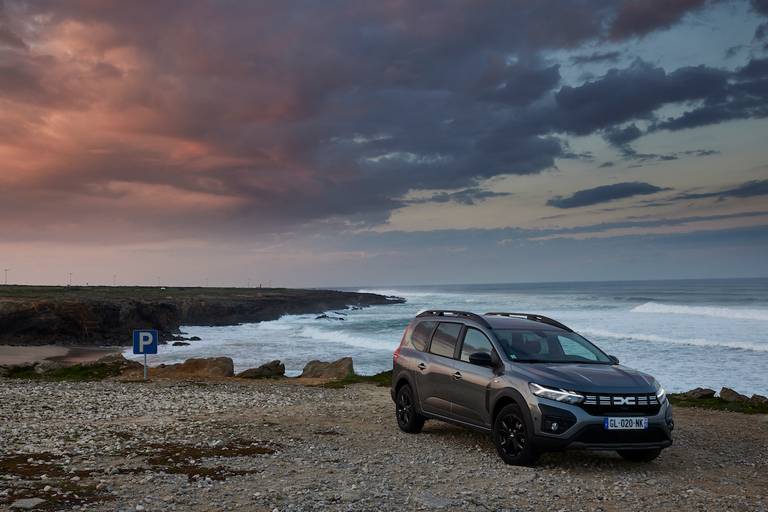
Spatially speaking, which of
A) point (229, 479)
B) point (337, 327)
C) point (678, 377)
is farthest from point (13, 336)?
point (229, 479)

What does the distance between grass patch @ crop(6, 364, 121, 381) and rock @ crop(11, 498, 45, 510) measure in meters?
17.9

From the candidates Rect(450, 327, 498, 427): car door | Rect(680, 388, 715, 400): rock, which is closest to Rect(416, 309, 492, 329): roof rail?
Rect(450, 327, 498, 427): car door

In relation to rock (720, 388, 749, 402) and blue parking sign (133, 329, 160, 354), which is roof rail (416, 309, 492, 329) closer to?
rock (720, 388, 749, 402)

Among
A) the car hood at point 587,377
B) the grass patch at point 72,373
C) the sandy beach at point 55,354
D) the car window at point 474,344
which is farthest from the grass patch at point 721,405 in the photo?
the sandy beach at point 55,354

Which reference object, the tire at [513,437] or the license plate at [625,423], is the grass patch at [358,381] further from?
the license plate at [625,423]

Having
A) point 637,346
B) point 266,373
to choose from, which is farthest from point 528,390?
point 637,346

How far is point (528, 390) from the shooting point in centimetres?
957

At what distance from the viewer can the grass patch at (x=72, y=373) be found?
24.5m

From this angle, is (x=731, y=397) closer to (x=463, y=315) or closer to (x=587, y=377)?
(x=463, y=315)

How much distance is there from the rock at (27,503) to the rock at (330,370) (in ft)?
58.3

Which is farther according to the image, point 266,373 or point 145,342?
point 266,373

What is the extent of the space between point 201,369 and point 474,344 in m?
17.7

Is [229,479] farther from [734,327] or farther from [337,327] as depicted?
[337,327]

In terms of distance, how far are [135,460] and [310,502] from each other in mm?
3674
